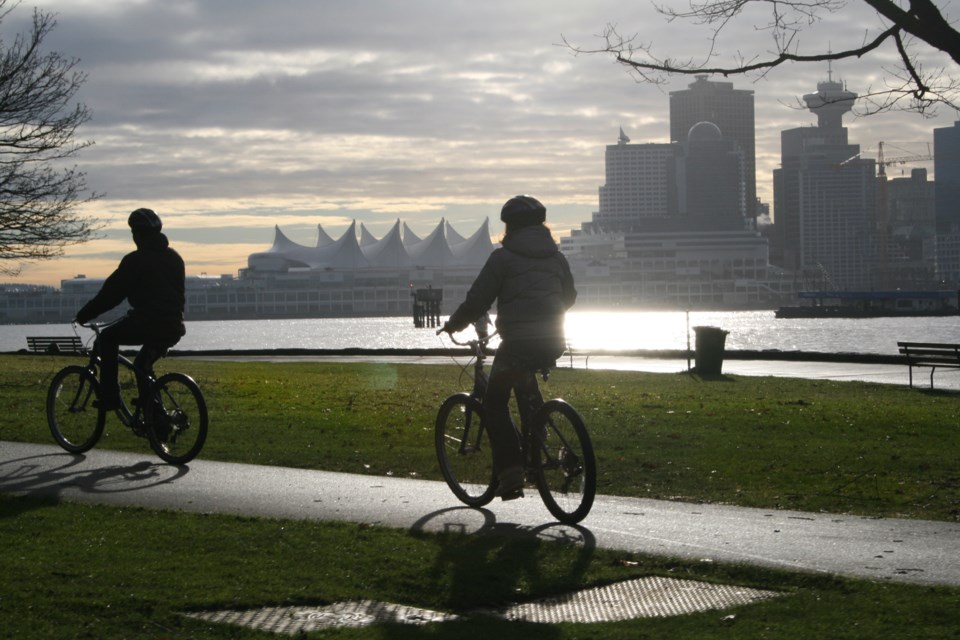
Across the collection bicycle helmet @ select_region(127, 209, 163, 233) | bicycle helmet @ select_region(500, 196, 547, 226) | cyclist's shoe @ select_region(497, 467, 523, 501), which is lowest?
cyclist's shoe @ select_region(497, 467, 523, 501)

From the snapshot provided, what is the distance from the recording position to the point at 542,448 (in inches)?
296

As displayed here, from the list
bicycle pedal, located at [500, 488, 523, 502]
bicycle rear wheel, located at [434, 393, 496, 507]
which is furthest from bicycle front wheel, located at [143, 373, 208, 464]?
bicycle pedal, located at [500, 488, 523, 502]

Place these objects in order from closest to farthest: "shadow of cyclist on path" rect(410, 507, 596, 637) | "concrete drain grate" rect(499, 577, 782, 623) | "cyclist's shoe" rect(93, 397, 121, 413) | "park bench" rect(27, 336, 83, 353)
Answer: "concrete drain grate" rect(499, 577, 782, 623)
"shadow of cyclist on path" rect(410, 507, 596, 637)
"cyclist's shoe" rect(93, 397, 121, 413)
"park bench" rect(27, 336, 83, 353)

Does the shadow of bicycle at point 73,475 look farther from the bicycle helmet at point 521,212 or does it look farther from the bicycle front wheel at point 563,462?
the bicycle helmet at point 521,212

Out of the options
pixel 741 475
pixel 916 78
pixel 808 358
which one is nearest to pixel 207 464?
pixel 741 475

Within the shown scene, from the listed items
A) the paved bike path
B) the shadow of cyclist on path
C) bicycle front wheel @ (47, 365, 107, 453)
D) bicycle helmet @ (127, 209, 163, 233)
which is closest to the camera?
the shadow of cyclist on path

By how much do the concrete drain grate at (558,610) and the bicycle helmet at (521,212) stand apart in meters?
2.31

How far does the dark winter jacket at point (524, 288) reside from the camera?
7.39 m

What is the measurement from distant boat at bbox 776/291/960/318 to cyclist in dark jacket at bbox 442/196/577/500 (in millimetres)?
170125

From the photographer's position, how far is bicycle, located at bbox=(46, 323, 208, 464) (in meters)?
9.95

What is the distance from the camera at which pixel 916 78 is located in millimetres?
8242

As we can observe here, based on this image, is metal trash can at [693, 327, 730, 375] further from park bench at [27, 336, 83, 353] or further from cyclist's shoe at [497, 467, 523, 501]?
park bench at [27, 336, 83, 353]

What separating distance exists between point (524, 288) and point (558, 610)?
2.26 meters

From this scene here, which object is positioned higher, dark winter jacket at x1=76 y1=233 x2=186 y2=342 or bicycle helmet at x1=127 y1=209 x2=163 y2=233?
bicycle helmet at x1=127 y1=209 x2=163 y2=233
